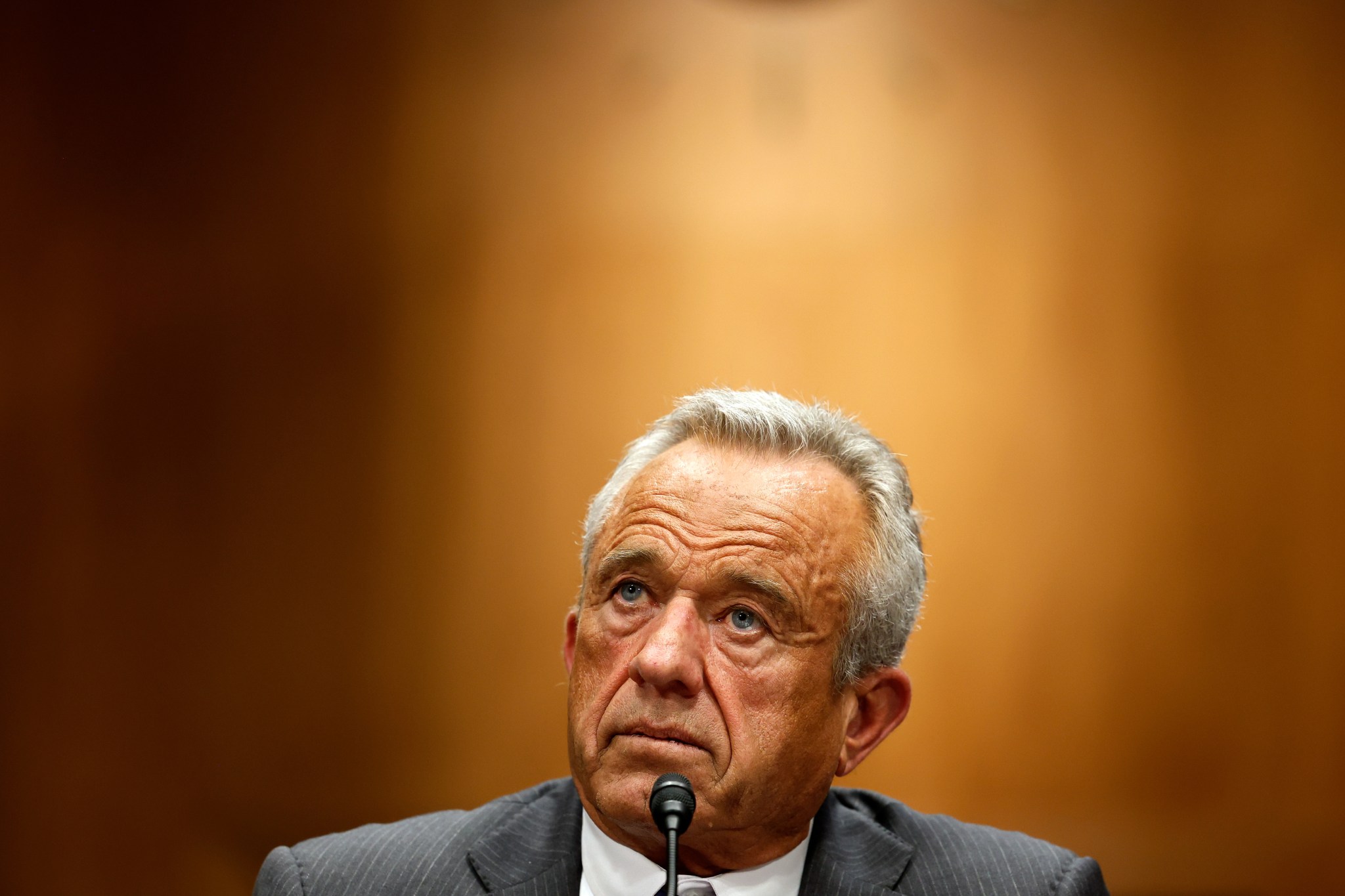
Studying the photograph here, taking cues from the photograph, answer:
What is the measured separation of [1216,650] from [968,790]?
27.0 inches

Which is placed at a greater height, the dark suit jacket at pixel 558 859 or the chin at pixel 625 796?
the chin at pixel 625 796

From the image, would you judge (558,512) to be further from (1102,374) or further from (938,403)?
(1102,374)

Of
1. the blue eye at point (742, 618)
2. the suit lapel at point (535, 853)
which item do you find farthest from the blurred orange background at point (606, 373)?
the blue eye at point (742, 618)

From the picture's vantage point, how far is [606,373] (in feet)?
9.27

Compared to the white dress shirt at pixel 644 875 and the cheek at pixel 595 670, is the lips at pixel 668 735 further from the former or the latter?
the white dress shirt at pixel 644 875

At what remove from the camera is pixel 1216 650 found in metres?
2.68

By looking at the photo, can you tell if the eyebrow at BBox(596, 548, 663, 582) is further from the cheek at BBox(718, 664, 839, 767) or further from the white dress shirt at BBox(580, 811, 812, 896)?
the white dress shirt at BBox(580, 811, 812, 896)

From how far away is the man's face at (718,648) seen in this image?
153 centimetres

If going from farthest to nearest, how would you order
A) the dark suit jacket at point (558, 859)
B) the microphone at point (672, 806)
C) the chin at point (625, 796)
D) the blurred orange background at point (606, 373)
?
the blurred orange background at point (606, 373) < the dark suit jacket at point (558, 859) < the chin at point (625, 796) < the microphone at point (672, 806)

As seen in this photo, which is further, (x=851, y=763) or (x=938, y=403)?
(x=938, y=403)

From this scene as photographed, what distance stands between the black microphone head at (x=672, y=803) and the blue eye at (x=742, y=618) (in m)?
0.27

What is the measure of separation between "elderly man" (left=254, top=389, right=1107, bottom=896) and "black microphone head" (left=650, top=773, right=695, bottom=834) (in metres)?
0.11

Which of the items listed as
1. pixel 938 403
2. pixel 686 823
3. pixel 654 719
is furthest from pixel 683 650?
pixel 938 403

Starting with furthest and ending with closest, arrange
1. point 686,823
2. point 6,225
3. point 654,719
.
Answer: point 6,225 < point 654,719 < point 686,823
